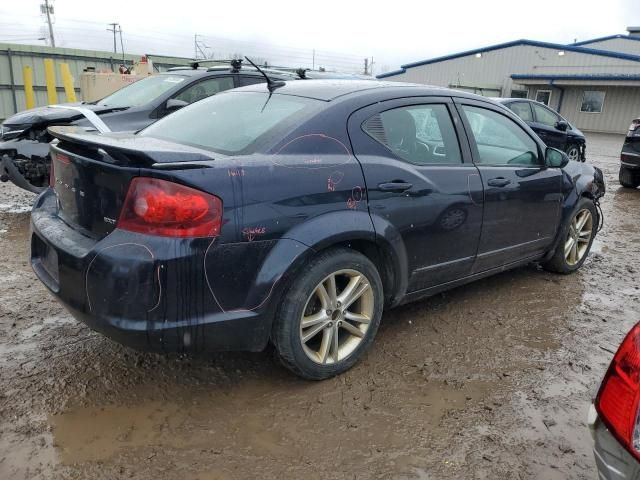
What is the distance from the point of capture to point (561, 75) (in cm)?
2844

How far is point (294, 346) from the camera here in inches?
107

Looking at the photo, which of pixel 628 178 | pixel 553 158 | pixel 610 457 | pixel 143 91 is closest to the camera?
pixel 610 457

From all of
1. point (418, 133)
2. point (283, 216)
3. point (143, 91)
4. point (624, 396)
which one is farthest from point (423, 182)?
point (143, 91)

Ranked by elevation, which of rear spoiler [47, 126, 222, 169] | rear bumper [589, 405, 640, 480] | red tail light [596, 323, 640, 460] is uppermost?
rear spoiler [47, 126, 222, 169]

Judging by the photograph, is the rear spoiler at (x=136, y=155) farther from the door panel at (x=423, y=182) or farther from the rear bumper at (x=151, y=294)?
the door panel at (x=423, y=182)

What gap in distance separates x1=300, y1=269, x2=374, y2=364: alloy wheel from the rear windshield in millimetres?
856

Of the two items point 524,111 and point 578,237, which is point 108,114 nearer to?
point 578,237

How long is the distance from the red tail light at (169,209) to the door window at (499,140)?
2.09m

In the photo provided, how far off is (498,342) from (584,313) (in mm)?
997

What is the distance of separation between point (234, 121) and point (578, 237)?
11.1 feet

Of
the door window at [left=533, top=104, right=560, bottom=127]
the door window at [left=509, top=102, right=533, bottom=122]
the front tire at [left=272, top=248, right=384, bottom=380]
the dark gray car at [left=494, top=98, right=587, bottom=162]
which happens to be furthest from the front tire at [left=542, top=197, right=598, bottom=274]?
the door window at [left=533, top=104, right=560, bottom=127]

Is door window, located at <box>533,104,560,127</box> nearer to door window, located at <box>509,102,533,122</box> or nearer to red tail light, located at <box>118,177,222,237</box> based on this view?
door window, located at <box>509,102,533,122</box>

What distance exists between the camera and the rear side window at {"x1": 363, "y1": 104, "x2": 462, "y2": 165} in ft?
10.2

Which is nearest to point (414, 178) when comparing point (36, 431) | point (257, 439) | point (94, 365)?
point (257, 439)
